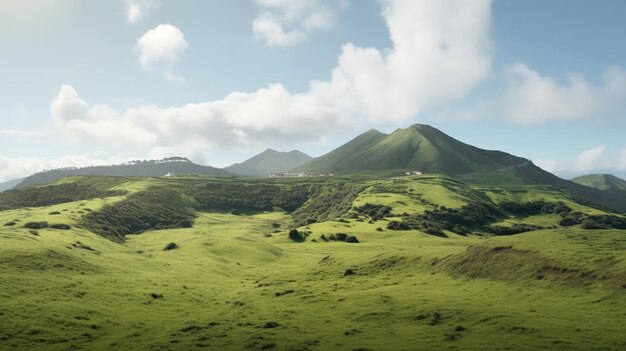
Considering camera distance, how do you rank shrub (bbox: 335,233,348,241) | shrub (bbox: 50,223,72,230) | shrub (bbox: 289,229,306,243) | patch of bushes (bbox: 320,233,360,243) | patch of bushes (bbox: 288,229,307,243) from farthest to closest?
shrub (bbox: 289,229,306,243)
patch of bushes (bbox: 288,229,307,243)
shrub (bbox: 335,233,348,241)
patch of bushes (bbox: 320,233,360,243)
shrub (bbox: 50,223,72,230)

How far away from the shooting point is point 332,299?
204ft

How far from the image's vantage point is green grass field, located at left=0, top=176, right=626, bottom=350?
141 ft

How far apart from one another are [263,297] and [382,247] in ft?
215

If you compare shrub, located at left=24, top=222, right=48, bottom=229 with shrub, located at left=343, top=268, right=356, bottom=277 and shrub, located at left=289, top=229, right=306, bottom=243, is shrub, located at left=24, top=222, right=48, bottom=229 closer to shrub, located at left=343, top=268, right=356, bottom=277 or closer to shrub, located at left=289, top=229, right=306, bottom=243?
shrub, located at left=289, top=229, right=306, bottom=243

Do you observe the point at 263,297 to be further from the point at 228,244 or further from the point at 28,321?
the point at 228,244

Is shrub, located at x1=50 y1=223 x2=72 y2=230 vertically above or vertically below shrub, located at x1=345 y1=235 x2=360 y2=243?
above

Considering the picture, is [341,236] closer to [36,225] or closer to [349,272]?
[349,272]

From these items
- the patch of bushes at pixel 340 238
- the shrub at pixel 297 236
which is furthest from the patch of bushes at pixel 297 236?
the patch of bushes at pixel 340 238

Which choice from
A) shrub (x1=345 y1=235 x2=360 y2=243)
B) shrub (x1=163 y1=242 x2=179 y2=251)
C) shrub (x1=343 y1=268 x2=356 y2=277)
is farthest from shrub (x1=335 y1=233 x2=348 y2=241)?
shrub (x1=343 y1=268 x2=356 y2=277)

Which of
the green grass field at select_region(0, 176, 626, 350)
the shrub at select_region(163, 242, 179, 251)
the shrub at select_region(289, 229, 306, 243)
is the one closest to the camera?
the green grass field at select_region(0, 176, 626, 350)

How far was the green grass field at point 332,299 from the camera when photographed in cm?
4284

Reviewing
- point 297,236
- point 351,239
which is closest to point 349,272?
point 351,239

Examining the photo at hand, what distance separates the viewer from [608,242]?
64438 mm

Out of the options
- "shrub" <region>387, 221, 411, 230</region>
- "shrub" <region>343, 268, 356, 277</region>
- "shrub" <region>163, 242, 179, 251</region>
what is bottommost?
"shrub" <region>343, 268, 356, 277</region>
